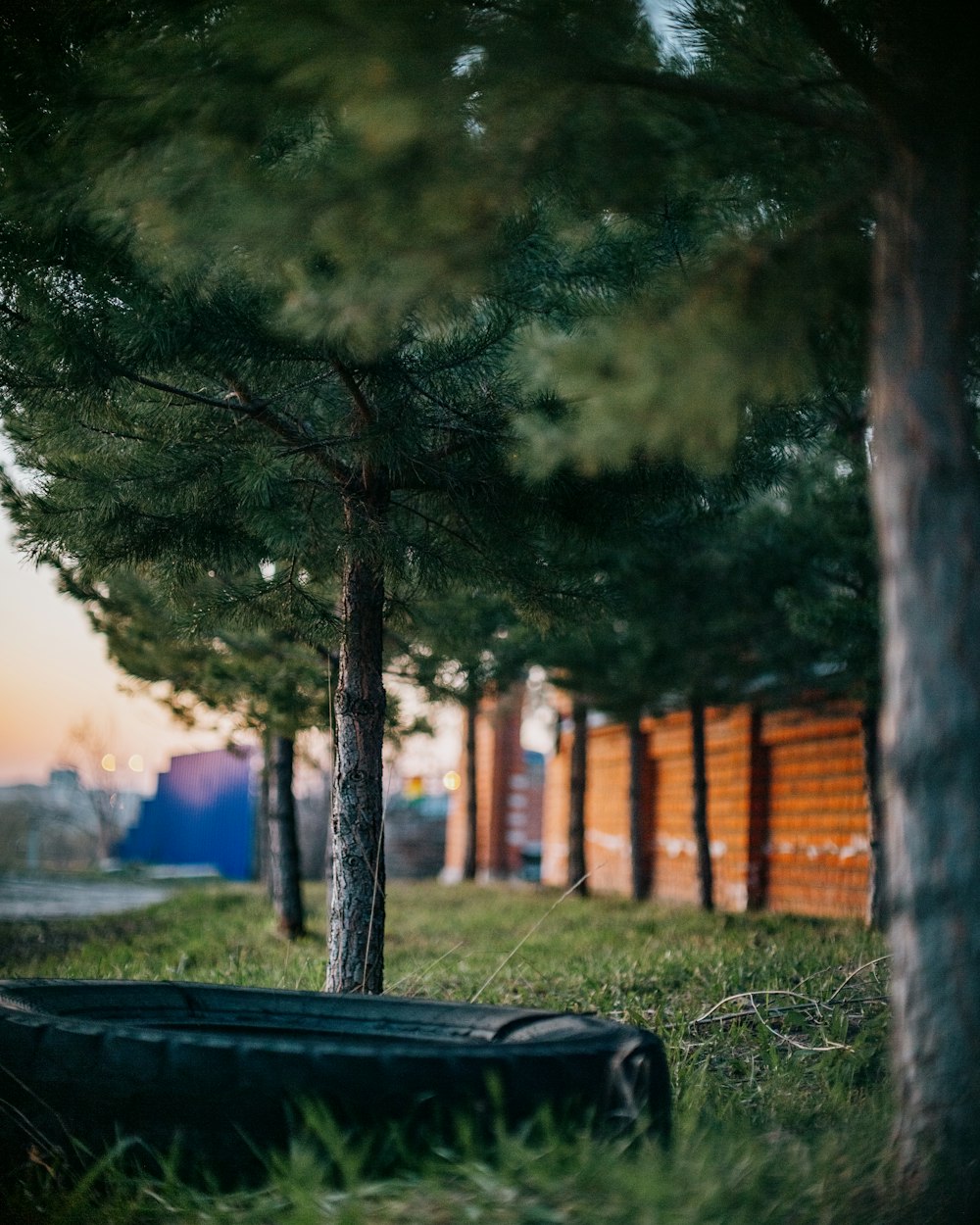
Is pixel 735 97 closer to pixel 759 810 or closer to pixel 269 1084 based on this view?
pixel 269 1084

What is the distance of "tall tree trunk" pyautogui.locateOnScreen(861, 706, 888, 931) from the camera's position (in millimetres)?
9352

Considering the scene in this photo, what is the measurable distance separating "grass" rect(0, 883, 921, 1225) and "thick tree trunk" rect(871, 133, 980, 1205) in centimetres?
23

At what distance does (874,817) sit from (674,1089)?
6.78 m

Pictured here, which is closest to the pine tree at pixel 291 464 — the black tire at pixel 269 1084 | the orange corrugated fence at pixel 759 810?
the black tire at pixel 269 1084

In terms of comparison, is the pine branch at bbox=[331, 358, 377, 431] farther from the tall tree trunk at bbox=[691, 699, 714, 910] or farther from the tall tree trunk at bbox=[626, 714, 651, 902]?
the tall tree trunk at bbox=[626, 714, 651, 902]

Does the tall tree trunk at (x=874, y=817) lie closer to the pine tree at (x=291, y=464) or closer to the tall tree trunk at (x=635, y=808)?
the tall tree trunk at (x=635, y=808)

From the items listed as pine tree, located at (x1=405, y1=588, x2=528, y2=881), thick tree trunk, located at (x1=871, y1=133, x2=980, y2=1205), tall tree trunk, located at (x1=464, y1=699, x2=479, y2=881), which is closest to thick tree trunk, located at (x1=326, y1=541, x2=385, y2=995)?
pine tree, located at (x1=405, y1=588, x2=528, y2=881)

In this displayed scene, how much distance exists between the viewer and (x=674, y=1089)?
3.79m

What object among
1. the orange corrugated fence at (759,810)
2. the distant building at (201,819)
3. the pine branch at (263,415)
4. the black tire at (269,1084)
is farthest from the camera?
the distant building at (201,819)

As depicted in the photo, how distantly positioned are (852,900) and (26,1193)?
1034cm

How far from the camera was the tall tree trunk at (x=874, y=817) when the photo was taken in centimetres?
935

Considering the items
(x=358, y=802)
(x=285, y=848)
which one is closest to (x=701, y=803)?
(x=285, y=848)

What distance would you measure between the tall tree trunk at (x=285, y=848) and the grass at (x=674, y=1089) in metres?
0.37

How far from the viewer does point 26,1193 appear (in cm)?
294
